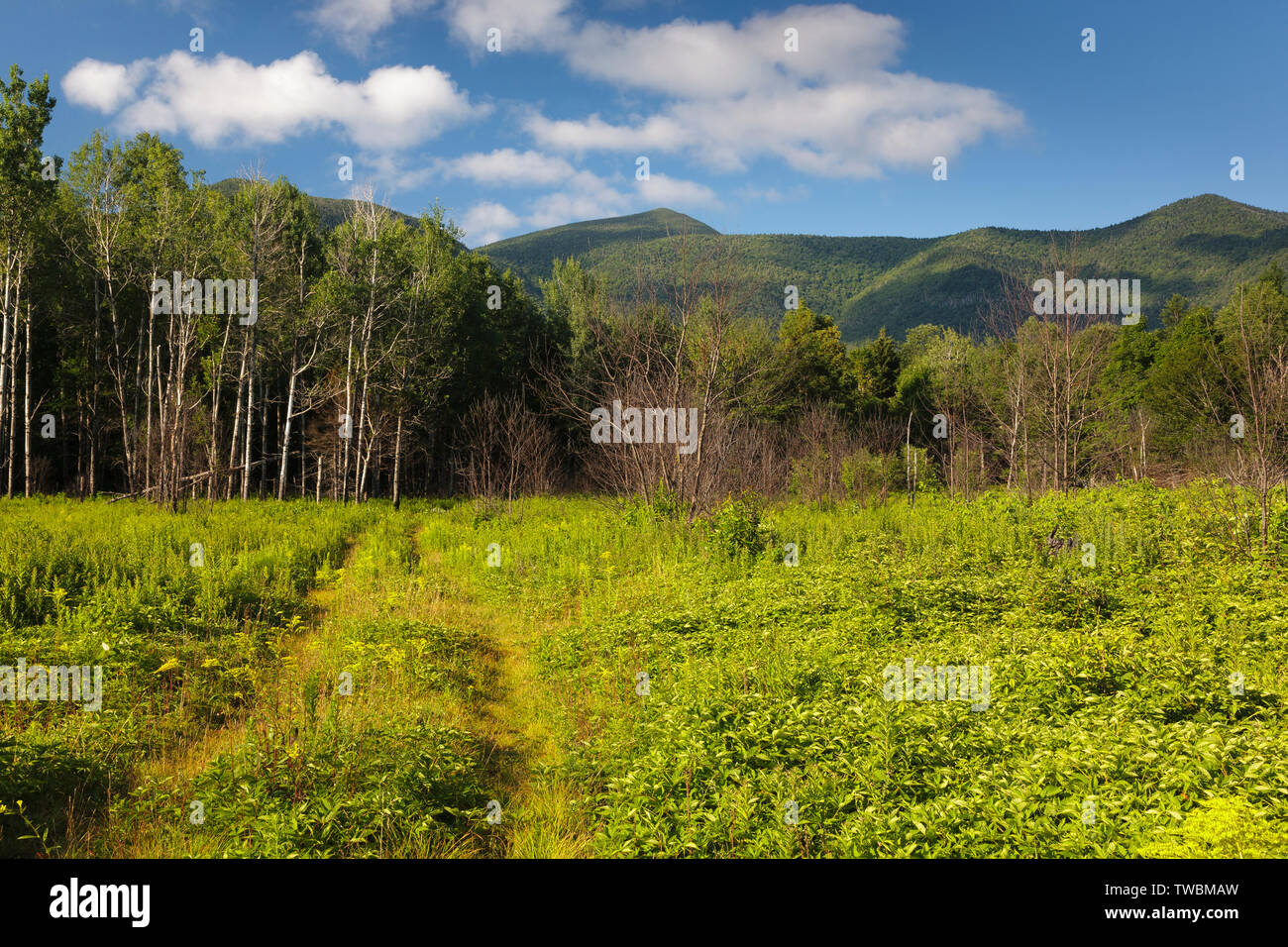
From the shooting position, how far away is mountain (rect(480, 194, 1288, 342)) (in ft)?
284

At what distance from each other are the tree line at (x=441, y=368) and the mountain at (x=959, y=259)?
97.6 ft

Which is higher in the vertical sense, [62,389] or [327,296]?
[327,296]

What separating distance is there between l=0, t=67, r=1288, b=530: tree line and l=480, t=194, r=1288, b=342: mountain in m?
29.7

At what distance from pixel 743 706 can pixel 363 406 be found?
22.8 m

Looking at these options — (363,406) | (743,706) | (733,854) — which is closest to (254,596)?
(743,706)

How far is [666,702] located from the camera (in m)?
6.07

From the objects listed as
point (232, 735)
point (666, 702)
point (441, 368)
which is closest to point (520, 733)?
point (666, 702)

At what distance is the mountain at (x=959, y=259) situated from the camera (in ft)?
284

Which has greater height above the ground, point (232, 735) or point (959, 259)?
point (959, 259)

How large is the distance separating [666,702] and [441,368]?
25.4 metres

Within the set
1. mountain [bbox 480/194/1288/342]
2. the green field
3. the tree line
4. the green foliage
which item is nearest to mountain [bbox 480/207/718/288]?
mountain [bbox 480/194/1288/342]

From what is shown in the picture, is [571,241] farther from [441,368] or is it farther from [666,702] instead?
[666,702]
